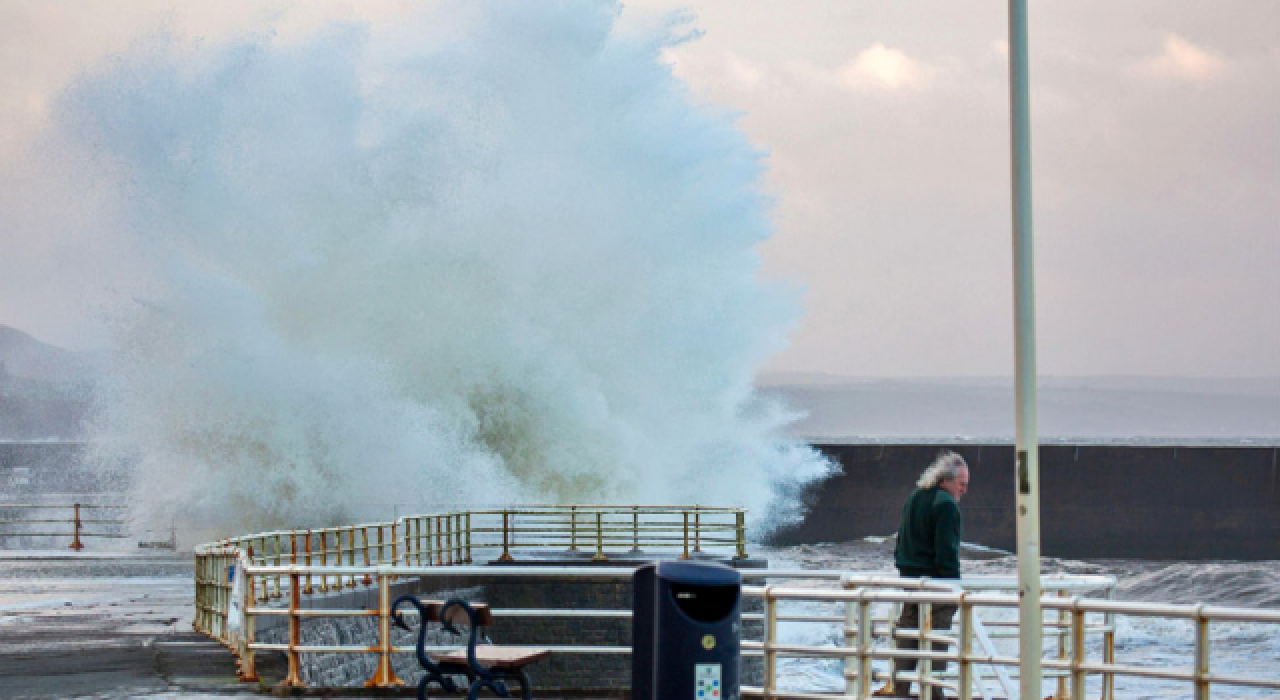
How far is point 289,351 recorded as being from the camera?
39.6 m

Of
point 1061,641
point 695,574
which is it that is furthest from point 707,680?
point 1061,641

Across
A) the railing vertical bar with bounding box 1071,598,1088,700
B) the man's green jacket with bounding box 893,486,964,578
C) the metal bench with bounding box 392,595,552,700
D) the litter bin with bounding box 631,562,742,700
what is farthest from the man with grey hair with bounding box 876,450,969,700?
the metal bench with bounding box 392,595,552,700

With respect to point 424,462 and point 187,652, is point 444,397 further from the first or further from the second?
point 187,652

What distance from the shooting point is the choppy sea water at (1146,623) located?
2398 centimetres

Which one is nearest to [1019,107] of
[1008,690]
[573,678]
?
[1008,690]

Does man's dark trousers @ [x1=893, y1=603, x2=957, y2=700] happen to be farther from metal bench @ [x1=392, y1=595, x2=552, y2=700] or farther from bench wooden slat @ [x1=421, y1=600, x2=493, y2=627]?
bench wooden slat @ [x1=421, y1=600, x2=493, y2=627]

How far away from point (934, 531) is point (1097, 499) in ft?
161

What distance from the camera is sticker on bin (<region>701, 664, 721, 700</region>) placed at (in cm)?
736

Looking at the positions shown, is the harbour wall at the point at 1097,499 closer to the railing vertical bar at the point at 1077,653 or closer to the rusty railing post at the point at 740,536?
the rusty railing post at the point at 740,536

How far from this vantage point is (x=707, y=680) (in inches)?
290

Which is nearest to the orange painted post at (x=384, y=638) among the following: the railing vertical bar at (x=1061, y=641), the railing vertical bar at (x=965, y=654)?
the railing vertical bar at (x=965, y=654)

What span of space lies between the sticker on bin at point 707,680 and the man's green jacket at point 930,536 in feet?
8.21

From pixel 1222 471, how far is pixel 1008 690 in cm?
5310

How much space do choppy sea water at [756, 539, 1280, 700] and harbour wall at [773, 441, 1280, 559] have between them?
827 millimetres
